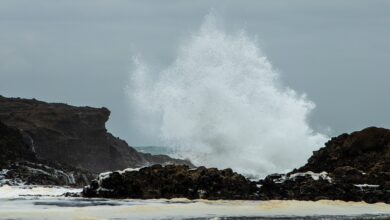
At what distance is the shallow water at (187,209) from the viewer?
80.2ft

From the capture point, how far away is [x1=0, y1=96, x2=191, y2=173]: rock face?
78938 millimetres

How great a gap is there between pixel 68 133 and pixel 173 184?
5333 cm

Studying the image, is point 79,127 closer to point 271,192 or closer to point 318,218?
point 271,192

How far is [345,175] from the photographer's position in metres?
34.1

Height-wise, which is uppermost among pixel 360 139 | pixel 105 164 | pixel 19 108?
pixel 19 108

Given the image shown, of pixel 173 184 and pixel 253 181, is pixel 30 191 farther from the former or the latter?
pixel 253 181

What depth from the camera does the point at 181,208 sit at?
88.2ft

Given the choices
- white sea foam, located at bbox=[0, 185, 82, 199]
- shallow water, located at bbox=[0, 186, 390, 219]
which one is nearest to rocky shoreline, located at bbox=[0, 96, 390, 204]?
shallow water, located at bbox=[0, 186, 390, 219]

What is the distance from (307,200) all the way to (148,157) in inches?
3015

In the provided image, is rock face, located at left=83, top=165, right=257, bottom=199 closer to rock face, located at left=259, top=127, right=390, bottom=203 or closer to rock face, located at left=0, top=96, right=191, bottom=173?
rock face, located at left=259, top=127, right=390, bottom=203

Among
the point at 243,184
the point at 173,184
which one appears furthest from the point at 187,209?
the point at 243,184

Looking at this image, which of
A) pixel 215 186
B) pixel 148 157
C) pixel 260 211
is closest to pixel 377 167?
pixel 215 186

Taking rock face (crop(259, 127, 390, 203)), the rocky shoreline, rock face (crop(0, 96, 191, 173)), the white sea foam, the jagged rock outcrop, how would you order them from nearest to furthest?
rock face (crop(259, 127, 390, 203)), the rocky shoreline, the white sea foam, the jagged rock outcrop, rock face (crop(0, 96, 191, 173))

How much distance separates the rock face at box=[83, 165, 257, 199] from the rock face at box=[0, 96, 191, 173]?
43.6 meters
